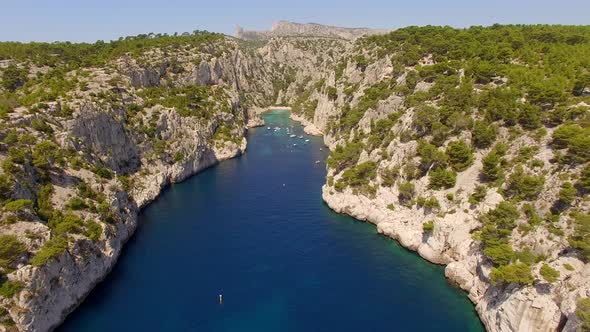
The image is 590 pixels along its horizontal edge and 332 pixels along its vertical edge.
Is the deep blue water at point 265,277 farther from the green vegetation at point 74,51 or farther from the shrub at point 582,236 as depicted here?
the green vegetation at point 74,51

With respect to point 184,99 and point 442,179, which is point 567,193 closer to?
point 442,179

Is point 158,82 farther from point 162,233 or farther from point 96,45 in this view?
point 162,233

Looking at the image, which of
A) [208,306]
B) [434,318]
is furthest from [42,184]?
[434,318]

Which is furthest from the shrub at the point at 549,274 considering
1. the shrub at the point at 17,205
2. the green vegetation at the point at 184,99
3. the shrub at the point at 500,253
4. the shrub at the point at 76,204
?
the green vegetation at the point at 184,99

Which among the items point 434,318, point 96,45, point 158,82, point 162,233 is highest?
point 96,45

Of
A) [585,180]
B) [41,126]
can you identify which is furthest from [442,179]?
[41,126]
